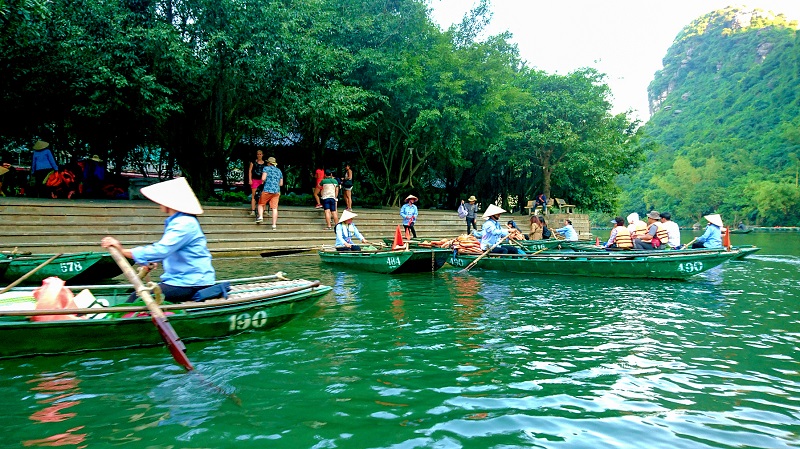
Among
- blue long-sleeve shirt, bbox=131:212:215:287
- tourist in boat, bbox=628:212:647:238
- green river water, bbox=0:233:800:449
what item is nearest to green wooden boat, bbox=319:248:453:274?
green river water, bbox=0:233:800:449

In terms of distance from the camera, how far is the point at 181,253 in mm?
5023

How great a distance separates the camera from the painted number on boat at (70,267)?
7.96 m

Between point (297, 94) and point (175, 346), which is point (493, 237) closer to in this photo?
point (297, 94)

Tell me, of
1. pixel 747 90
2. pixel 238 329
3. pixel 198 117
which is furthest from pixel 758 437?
pixel 747 90

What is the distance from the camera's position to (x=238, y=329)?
5551 millimetres

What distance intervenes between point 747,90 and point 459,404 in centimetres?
9184

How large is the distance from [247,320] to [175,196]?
152 centimetres

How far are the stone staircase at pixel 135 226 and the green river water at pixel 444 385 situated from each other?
778 centimetres

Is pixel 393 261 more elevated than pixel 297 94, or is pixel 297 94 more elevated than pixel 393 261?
pixel 297 94

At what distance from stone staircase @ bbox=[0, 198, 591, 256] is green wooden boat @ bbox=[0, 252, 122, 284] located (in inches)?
115

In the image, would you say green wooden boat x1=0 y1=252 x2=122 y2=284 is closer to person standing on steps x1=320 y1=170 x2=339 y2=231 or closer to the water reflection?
the water reflection

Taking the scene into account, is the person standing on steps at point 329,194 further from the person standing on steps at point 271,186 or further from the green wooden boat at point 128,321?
the green wooden boat at point 128,321

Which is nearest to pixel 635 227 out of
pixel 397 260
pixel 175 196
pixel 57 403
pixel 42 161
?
A: pixel 397 260

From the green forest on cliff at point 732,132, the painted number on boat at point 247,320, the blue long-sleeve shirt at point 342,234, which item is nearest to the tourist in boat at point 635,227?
the blue long-sleeve shirt at point 342,234
